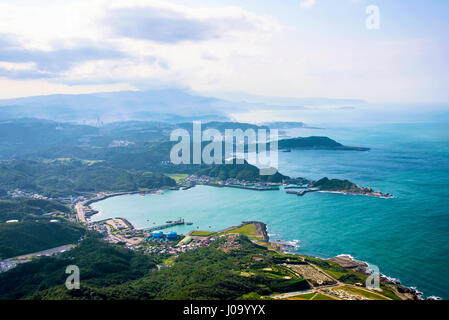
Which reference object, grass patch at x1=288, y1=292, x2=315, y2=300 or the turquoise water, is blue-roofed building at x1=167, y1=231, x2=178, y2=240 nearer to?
the turquoise water

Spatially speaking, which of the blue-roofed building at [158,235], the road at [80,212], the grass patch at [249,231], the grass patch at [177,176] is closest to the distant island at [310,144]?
the grass patch at [177,176]

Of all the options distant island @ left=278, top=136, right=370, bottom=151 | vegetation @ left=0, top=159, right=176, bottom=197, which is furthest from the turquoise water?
distant island @ left=278, top=136, right=370, bottom=151

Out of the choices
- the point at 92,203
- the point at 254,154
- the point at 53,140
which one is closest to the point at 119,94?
the point at 53,140

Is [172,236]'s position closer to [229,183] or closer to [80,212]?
[80,212]

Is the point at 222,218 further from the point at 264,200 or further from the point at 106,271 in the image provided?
the point at 106,271

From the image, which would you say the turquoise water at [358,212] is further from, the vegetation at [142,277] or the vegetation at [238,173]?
the vegetation at [142,277]

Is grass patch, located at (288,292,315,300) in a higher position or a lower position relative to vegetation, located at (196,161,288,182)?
lower
